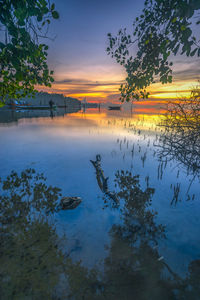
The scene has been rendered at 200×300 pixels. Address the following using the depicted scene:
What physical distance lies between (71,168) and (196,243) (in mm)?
7303

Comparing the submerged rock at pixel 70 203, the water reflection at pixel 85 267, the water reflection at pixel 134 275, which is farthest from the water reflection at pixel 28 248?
the water reflection at pixel 134 275

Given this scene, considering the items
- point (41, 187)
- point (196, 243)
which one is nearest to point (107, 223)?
point (196, 243)

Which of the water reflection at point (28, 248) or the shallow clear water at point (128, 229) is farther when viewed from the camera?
the shallow clear water at point (128, 229)

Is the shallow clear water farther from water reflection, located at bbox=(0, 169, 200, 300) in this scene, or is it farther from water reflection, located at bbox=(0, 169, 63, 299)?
water reflection, located at bbox=(0, 169, 63, 299)

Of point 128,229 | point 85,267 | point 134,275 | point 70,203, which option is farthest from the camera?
point 70,203

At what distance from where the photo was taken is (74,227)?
168 inches

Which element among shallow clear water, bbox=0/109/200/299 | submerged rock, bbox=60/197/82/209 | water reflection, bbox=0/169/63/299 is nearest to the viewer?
water reflection, bbox=0/169/63/299

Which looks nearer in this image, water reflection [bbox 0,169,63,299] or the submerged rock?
water reflection [bbox 0,169,63,299]

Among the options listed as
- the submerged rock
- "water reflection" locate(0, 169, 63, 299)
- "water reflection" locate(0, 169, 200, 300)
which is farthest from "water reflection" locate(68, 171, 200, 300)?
the submerged rock

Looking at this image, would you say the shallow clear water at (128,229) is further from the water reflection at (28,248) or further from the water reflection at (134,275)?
the water reflection at (28,248)

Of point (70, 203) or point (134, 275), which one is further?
point (70, 203)

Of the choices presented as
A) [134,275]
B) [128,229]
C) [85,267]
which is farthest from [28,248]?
[128,229]

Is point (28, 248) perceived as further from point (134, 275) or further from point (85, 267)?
point (134, 275)

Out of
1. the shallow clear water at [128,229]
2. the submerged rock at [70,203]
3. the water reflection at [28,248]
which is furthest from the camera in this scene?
the submerged rock at [70,203]
